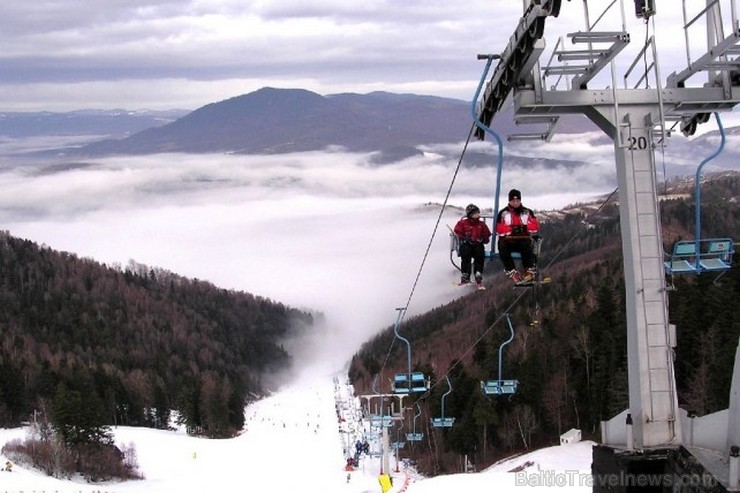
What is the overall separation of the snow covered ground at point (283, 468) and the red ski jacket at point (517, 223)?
8330 mm

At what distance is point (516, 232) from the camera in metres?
9.56

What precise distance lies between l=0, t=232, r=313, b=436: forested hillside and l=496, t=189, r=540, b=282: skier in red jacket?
4991cm

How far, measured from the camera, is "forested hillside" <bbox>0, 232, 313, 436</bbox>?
76.6 metres

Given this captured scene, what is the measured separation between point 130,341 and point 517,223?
121 m

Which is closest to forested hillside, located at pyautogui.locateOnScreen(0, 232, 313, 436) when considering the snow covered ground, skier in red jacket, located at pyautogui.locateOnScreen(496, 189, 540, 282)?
the snow covered ground

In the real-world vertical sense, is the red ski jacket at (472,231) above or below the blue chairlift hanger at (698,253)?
above

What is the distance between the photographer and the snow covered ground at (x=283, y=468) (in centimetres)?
2077

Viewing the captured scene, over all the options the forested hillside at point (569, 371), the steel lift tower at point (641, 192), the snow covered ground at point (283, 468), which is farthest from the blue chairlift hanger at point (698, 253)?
the forested hillside at point (569, 371)

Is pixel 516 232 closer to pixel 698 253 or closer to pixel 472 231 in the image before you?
pixel 472 231

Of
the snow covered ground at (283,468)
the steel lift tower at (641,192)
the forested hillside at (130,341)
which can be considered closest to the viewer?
the steel lift tower at (641,192)

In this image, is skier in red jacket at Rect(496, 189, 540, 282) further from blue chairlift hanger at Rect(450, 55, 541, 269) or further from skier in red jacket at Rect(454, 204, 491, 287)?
skier in red jacket at Rect(454, 204, 491, 287)

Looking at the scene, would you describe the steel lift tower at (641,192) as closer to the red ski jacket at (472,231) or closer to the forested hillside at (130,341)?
the red ski jacket at (472,231)

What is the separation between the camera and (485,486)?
19297mm

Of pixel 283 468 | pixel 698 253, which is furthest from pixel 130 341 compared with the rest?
pixel 698 253
